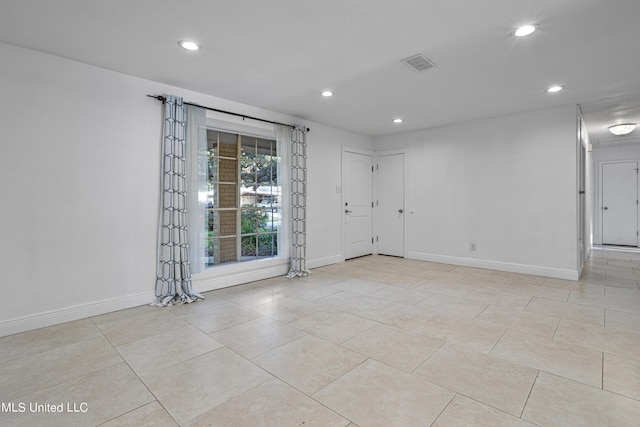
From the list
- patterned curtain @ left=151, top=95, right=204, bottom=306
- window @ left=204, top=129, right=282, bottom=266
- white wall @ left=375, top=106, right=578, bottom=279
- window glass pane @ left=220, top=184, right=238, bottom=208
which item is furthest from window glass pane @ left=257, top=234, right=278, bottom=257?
white wall @ left=375, top=106, right=578, bottom=279

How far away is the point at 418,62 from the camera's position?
3016 mm

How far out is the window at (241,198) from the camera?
4086 mm

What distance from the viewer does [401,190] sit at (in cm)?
621

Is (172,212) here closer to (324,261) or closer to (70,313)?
(70,313)

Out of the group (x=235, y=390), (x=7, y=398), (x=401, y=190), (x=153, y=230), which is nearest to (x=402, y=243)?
(x=401, y=190)

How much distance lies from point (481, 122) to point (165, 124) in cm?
477

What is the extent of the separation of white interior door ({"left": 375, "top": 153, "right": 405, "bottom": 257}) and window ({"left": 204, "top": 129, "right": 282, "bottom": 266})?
264cm

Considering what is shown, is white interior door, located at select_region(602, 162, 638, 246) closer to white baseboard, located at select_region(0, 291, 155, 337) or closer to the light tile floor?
the light tile floor

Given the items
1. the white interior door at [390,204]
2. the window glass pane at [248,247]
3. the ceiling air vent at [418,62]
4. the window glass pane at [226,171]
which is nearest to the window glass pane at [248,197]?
the window glass pane at [226,171]

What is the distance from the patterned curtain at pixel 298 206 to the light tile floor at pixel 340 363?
112cm

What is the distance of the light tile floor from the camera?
5.41 ft

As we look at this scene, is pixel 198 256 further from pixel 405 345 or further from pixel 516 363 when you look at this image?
pixel 516 363

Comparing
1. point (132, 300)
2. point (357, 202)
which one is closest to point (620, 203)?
point (357, 202)

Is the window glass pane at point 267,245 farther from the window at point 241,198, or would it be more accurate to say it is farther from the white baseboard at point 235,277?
the white baseboard at point 235,277
